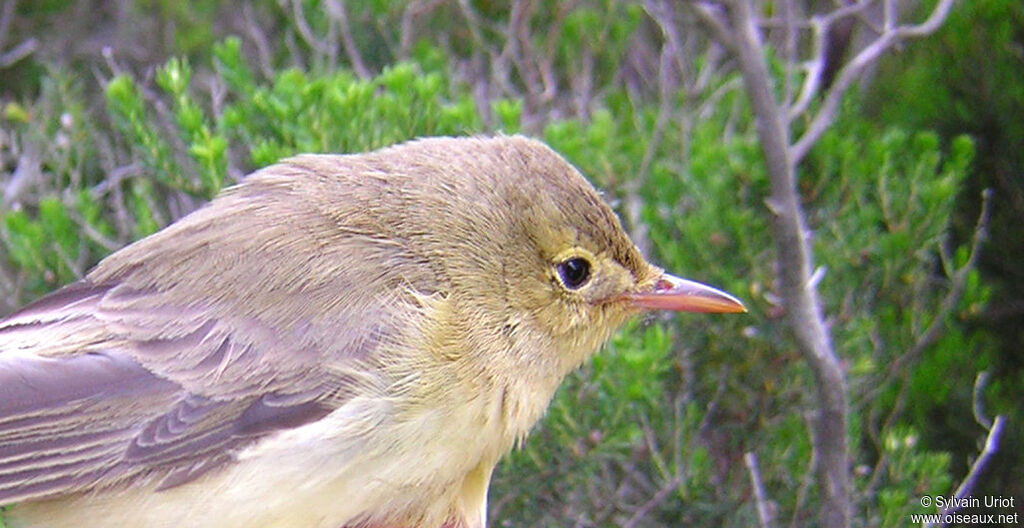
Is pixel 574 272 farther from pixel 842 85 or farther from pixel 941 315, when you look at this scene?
pixel 941 315

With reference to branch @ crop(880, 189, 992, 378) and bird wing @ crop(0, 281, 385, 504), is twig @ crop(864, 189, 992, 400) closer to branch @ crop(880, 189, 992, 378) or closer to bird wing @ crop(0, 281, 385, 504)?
branch @ crop(880, 189, 992, 378)

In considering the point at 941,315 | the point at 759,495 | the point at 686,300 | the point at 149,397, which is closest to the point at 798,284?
the point at 686,300

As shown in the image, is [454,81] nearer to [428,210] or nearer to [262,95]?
[262,95]

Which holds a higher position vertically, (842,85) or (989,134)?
(842,85)

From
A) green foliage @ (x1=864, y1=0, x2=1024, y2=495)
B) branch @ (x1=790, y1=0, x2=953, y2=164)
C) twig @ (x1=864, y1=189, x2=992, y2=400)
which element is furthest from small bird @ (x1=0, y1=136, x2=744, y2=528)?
green foliage @ (x1=864, y1=0, x2=1024, y2=495)

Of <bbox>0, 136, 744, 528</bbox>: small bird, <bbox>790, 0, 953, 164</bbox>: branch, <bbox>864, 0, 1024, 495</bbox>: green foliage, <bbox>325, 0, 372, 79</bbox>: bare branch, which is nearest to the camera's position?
<bbox>0, 136, 744, 528</bbox>: small bird

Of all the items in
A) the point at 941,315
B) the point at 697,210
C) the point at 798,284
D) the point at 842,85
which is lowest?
the point at 941,315

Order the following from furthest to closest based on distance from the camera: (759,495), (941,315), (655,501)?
(941,315), (655,501), (759,495)

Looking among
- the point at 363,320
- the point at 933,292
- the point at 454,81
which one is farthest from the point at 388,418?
the point at 933,292
